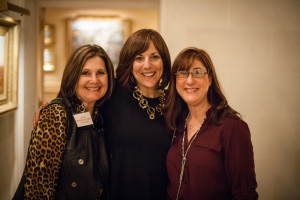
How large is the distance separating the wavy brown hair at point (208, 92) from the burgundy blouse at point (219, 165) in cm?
6

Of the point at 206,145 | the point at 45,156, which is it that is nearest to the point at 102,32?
the point at 45,156

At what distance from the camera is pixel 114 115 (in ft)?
5.66

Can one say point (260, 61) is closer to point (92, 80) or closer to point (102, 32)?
point (92, 80)

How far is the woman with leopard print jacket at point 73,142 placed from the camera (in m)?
1.37

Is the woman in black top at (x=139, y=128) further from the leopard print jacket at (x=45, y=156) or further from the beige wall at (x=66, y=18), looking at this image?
the beige wall at (x=66, y=18)

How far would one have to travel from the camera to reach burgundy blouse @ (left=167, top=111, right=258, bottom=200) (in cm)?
129

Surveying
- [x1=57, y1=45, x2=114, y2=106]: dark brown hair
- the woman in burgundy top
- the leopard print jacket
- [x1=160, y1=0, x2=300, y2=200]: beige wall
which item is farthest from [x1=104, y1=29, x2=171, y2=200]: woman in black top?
[x1=160, y1=0, x2=300, y2=200]: beige wall

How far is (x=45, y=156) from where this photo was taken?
53.6 inches

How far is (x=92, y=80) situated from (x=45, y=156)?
544 millimetres

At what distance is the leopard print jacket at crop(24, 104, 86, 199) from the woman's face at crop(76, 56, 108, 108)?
0.81ft

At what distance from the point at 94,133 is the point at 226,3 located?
74.7 inches

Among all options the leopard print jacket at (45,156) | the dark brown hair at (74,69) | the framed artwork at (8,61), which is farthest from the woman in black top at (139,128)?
the framed artwork at (8,61)

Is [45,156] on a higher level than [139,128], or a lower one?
lower

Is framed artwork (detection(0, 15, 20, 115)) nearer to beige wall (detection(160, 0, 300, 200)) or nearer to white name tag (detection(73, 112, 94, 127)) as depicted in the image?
white name tag (detection(73, 112, 94, 127))
